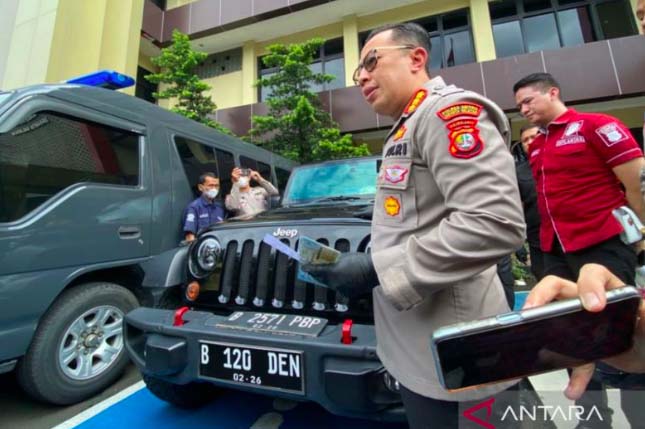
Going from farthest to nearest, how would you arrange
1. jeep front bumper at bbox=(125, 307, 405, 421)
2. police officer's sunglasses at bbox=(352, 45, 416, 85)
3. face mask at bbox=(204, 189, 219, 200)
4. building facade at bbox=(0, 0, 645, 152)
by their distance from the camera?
building facade at bbox=(0, 0, 645, 152) → face mask at bbox=(204, 189, 219, 200) → jeep front bumper at bbox=(125, 307, 405, 421) → police officer's sunglasses at bbox=(352, 45, 416, 85)

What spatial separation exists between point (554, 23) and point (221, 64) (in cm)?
1033

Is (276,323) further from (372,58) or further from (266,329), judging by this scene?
(372,58)

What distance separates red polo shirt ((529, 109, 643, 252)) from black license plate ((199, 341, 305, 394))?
1.54 meters

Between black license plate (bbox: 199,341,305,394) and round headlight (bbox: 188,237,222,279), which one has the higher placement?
round headlight (bbox: 188,237,222,279)

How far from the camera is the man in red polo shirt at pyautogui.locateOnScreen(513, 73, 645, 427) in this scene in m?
1.65

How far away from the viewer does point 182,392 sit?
84.7 inches

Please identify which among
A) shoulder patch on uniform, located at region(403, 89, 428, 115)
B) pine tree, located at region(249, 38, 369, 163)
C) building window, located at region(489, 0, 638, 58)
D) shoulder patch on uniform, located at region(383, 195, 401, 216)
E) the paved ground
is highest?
building window, located at region(489, 0, 638, 58)

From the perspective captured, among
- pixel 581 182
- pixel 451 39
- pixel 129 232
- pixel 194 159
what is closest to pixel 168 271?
pixel 129 232

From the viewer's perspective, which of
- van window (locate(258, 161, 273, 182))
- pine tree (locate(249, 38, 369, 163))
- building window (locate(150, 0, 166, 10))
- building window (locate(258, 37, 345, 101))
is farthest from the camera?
building window (locate(150, 0, 166, 10))

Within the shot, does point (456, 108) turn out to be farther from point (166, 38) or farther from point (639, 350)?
point (166, 38)

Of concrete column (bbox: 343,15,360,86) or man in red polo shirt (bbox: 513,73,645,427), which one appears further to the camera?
concrete column (bbox: 343,15,360,86)

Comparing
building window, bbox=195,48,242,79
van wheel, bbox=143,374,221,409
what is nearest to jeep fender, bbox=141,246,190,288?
van wheel, bbox=143,374,221,409

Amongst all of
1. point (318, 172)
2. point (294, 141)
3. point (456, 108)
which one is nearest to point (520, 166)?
point (318, 172)

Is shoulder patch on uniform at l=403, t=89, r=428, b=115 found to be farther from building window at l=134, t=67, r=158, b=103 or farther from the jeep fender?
building window at l=134, t=67, r=158, b=103
